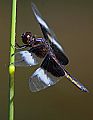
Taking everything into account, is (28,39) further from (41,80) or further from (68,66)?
(68,66)

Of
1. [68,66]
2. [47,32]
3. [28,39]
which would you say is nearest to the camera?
[47,32]

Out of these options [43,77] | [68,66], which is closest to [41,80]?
[43,77]

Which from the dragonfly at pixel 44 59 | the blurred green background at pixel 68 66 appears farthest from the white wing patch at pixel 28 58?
the blurred green background at pixel 68 66

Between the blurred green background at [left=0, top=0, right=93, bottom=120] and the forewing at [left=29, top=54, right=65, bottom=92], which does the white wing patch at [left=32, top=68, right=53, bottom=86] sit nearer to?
the forewing at [left=29, top=54, right=65, bottom=92]

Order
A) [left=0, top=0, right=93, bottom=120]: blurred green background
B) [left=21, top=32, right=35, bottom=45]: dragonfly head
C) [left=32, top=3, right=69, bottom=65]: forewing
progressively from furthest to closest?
[left=0, top=0, right=93, bottom=120]: blurred green background < [left=21, top=32, right=35, bottom=45]: dragonfly head < [left=32, top=3, right=69, bottom=65]: forewing

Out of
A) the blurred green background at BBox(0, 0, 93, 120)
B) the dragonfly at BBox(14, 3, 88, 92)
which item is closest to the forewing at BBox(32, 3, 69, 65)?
the dragonfly at BBox(14, 3, 88, 92)
